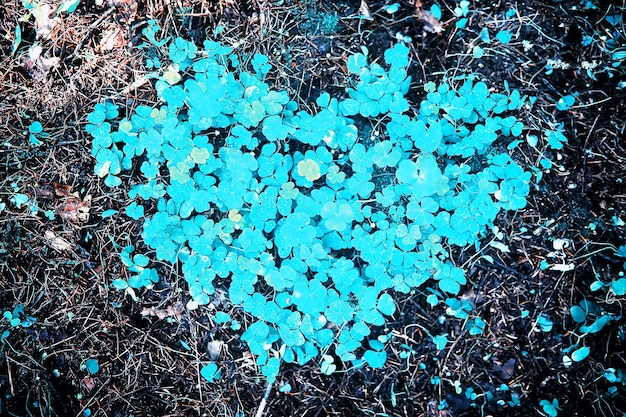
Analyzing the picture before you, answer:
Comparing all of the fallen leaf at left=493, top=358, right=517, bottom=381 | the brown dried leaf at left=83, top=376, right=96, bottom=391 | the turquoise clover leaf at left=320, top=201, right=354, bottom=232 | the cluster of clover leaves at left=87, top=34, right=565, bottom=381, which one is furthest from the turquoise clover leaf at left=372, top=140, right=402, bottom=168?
the brown dried leaf at left=83, top=376, right=96, bottom=391

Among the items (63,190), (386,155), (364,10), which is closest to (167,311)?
(63,190)

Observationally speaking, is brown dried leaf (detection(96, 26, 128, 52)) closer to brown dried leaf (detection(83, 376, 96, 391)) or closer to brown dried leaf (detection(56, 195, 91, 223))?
brown dried leaf (detection(56, 195, 91, 223))

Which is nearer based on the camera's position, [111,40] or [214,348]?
[214,348]

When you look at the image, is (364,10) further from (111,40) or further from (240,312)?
(240,312)

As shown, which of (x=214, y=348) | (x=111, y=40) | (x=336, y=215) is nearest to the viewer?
(x=336, y=215)

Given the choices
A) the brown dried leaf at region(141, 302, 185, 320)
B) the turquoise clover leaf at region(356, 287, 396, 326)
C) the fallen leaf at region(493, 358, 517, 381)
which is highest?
the turquoise clover leaf at region(356, 287, 396, 326)

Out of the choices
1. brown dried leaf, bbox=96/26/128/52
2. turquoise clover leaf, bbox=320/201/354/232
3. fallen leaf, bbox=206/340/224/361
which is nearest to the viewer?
turquoise clover leaf, bbox=320/201/354/232

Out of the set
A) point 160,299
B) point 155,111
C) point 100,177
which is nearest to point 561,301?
point 160,299
